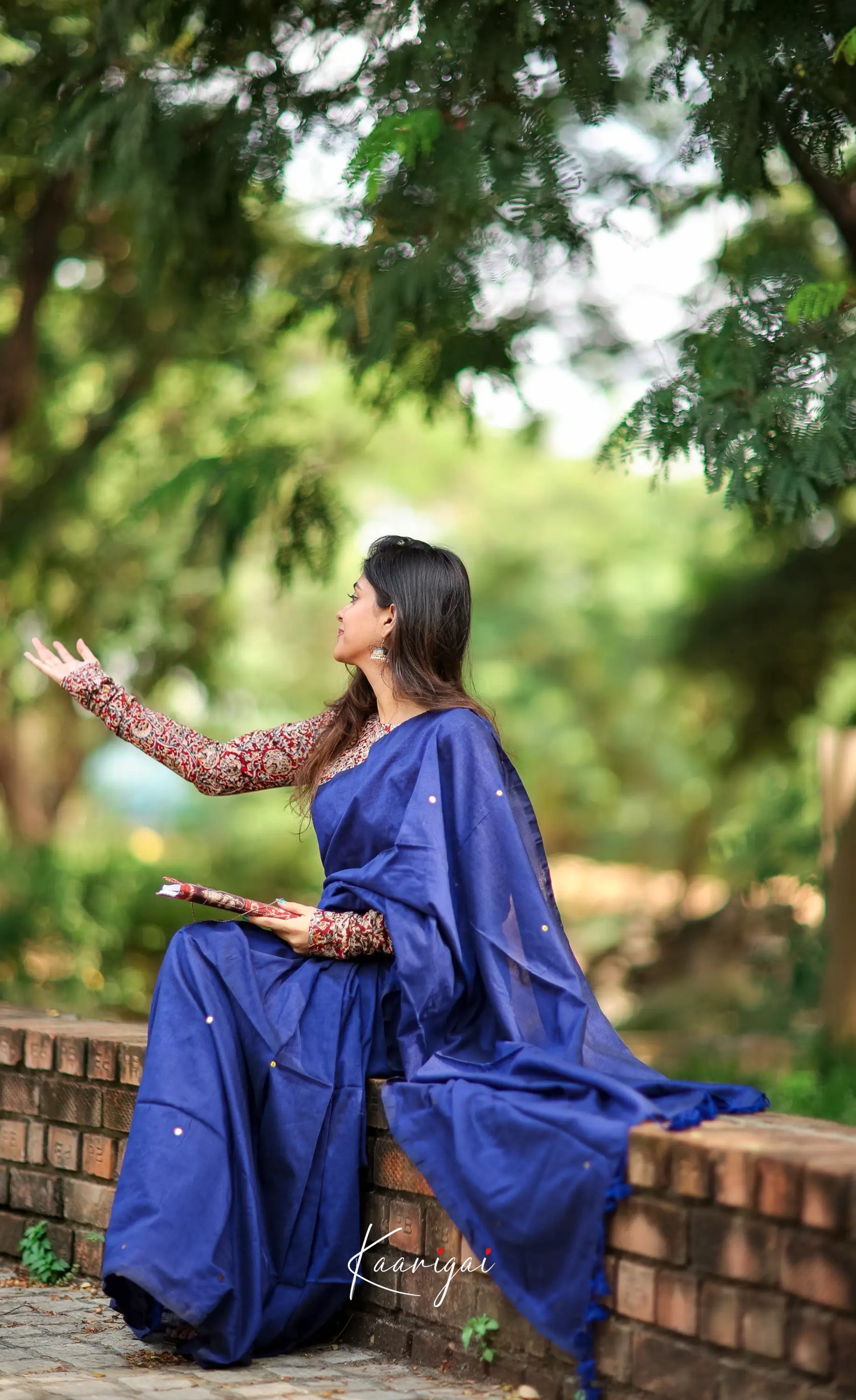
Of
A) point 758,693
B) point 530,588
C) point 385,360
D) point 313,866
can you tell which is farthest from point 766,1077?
point 530,588

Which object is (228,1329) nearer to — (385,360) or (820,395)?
(820,395)

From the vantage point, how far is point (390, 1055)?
308 cm

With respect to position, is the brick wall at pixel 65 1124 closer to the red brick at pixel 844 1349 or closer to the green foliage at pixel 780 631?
the red brick at pixel 844 1349

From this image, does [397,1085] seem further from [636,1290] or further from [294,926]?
[636,1290]

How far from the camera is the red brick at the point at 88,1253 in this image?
Result: 11.3 feet

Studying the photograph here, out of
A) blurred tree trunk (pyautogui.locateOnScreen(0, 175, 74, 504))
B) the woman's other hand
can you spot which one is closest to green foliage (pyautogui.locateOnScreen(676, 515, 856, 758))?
blurred tree trunk (pyautogui.locateOnScreen(0, 175, 74, 504))

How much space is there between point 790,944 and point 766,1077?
9.09 feet

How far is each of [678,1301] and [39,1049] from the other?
1876 mm

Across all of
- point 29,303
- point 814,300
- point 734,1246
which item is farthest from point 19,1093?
point 29,303

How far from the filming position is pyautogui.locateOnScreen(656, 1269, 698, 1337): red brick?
2381mm

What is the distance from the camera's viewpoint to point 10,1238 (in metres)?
3.71

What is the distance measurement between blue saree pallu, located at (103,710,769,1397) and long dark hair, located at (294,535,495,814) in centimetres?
10

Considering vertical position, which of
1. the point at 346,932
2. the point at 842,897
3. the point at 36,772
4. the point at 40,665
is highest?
the point at 36,772

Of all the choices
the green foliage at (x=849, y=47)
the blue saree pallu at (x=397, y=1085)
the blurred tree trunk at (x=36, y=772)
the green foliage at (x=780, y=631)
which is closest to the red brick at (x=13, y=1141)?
the blue saree pallu at (x=397, y=1085)
